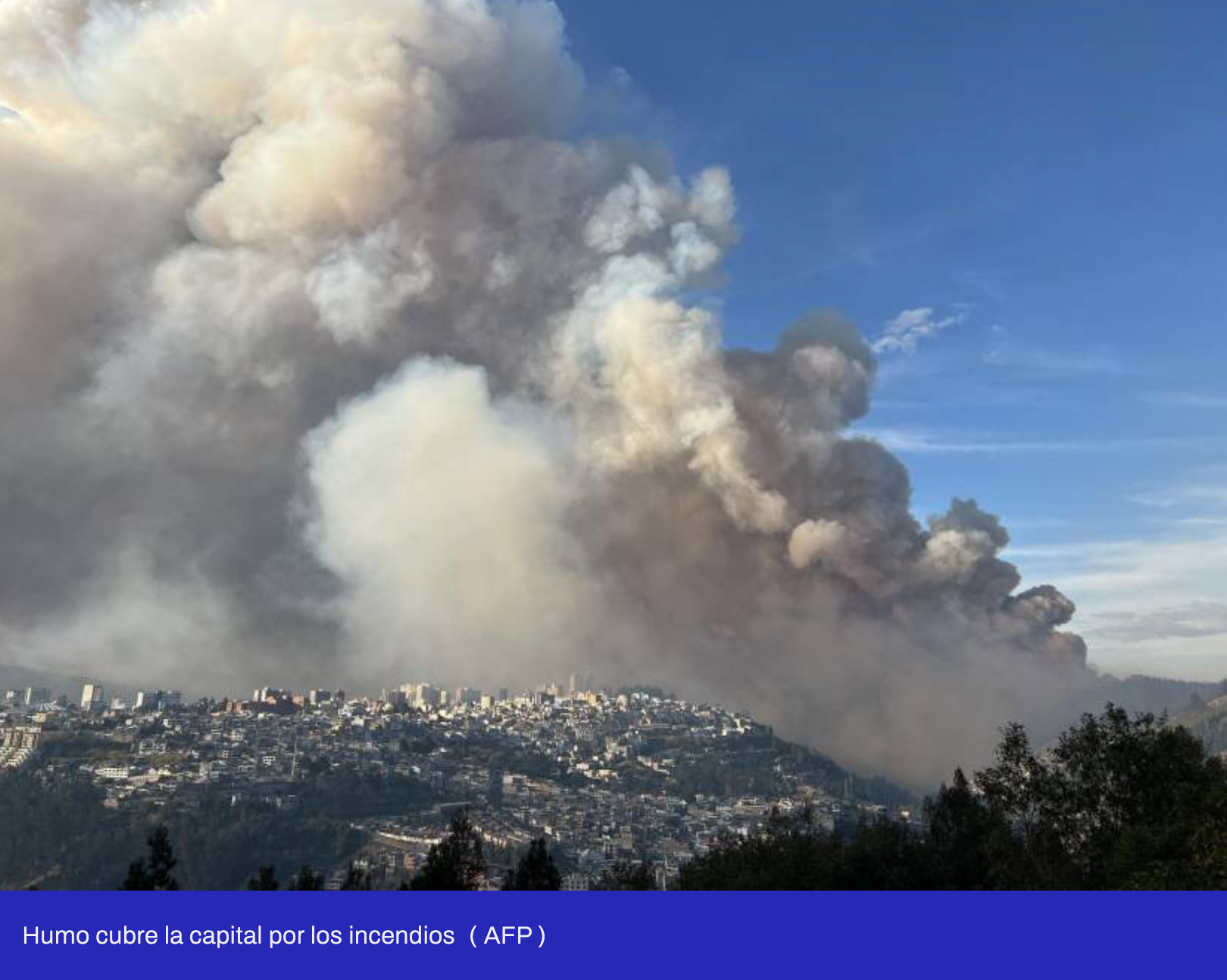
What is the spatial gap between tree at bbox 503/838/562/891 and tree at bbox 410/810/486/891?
3.38 m

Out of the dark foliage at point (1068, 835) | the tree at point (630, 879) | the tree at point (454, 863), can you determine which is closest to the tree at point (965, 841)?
the dark foliage at point (1068, 835)

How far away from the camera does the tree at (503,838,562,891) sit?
65.1 metres

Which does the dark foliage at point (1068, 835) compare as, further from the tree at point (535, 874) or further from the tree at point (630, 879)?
the tree at point (535, 874)

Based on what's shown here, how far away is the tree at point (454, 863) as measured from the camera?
59031 millimetres

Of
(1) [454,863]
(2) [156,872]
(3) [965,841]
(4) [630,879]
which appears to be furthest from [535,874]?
(3) [965,841]

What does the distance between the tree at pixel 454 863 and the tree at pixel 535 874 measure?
3.38 meters

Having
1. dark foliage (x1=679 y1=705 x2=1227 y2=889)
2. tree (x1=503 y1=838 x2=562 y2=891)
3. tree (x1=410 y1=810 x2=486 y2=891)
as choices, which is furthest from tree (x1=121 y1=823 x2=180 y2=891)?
dark foliage (x1=679 y1=705 x2=1227 y2=889)

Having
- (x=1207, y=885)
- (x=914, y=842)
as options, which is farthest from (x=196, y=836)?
(x=1207, y=885)

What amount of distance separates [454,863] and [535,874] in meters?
6.18

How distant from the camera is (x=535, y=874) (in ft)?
215

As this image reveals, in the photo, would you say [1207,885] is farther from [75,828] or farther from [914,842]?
[75,828]

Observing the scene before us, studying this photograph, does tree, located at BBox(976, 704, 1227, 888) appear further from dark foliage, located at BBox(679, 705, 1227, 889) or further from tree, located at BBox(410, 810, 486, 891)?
tree, located at BBox(410, 810, 486, 891)
